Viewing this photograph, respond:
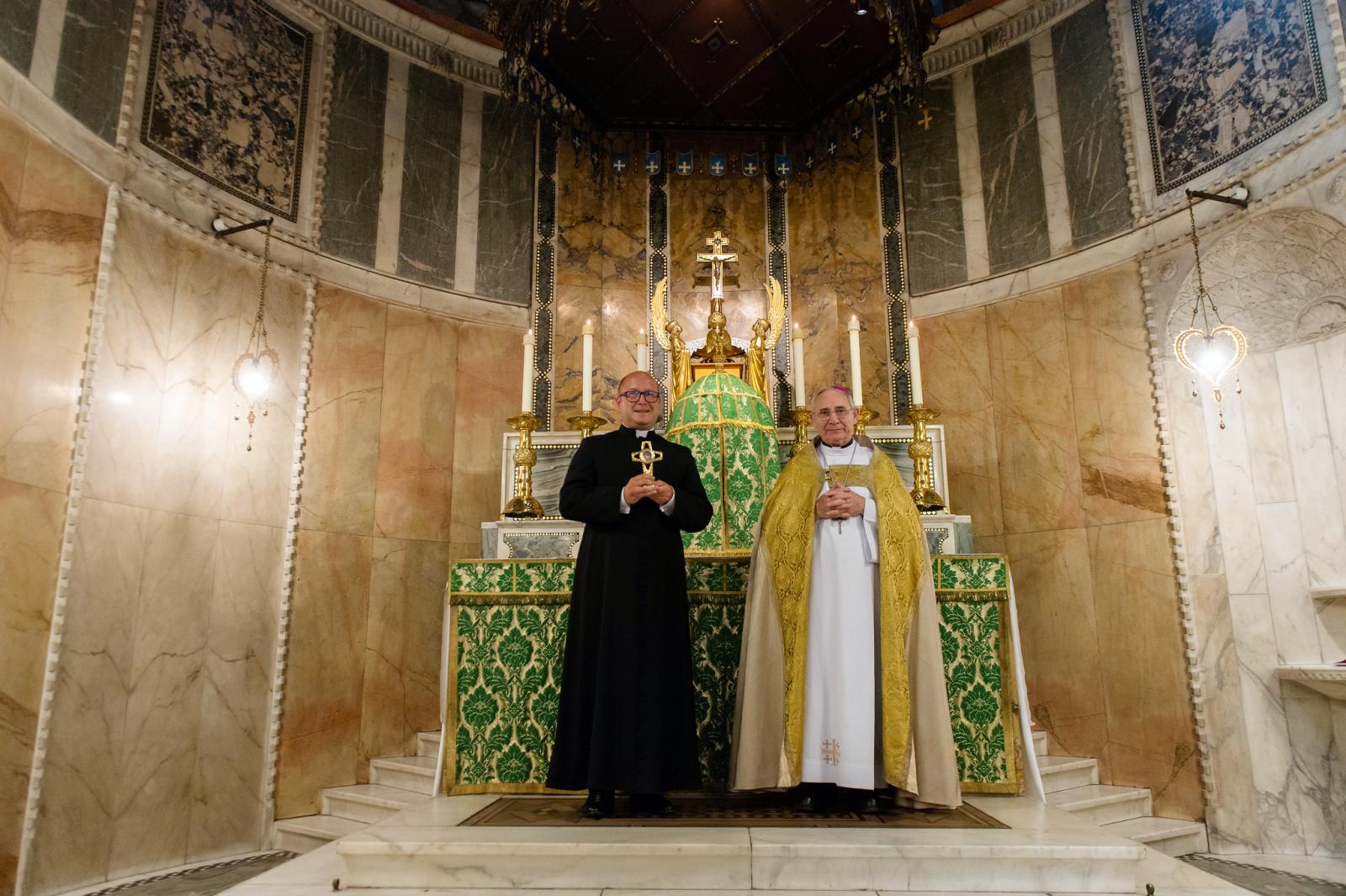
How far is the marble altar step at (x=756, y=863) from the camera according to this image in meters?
3.48

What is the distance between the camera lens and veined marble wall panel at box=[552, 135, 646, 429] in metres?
8.59

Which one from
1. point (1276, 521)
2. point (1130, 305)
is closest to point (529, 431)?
point (1130, 305)

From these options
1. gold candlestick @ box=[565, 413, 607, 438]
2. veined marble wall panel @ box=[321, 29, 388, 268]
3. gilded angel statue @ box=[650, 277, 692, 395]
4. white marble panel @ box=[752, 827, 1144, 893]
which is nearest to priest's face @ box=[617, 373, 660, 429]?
gold candlestick @ box=[565, 413, 607, 438]

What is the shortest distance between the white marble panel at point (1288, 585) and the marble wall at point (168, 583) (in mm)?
6917

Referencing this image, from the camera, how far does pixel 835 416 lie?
14.8 feet

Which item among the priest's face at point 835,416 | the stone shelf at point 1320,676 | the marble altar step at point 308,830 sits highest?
the priest's face at point 835,416

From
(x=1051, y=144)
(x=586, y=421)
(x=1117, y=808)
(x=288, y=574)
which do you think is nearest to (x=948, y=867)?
(x=1117, y=808)

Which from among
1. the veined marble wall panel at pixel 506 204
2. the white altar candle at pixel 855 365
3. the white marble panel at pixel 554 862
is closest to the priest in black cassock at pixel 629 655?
the white marble panel at pixel 554 862

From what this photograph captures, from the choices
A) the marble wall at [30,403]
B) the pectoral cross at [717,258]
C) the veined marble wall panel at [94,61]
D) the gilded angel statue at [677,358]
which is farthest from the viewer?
the gilded angel statue at [677,358]

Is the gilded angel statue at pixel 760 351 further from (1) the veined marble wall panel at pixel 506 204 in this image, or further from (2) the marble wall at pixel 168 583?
(2) the marble wall at pixel 168 583

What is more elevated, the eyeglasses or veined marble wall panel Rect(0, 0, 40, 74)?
veined marble wall panel Rect(0, 0, 40, 74)

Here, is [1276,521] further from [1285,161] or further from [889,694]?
[889,694]

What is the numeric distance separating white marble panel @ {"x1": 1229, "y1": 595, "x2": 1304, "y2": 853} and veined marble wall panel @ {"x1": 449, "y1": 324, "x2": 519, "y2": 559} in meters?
5.60

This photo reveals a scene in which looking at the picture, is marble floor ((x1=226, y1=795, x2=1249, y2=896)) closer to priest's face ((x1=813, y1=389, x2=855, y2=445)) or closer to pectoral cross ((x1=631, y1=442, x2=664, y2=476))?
pectoral cross ((x1=631, y1=442, x2=664, y2=476))
